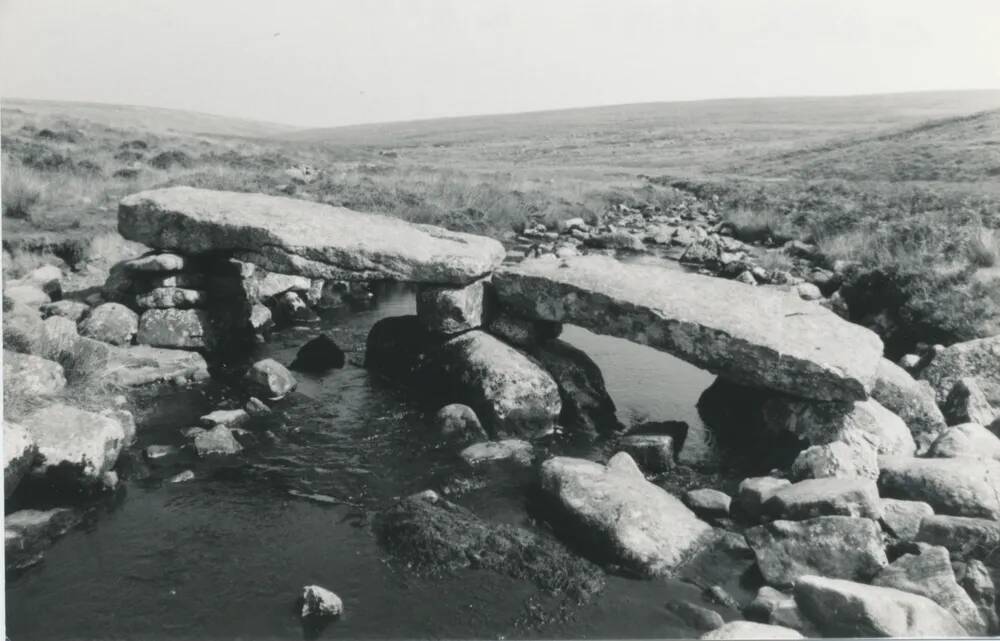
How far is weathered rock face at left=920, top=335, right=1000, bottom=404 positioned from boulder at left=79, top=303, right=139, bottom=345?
29.2ft

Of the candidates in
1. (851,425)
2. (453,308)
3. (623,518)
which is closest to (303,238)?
(453,308)

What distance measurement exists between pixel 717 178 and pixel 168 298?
1058 inches

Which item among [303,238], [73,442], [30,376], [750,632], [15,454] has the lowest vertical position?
[750,632]

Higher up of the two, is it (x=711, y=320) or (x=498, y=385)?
(x=711, y=320)

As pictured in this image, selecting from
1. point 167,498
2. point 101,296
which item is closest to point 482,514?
point 167,498

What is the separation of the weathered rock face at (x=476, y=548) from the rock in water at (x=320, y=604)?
62cm

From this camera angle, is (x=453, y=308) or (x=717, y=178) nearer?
(x=453, y=308)

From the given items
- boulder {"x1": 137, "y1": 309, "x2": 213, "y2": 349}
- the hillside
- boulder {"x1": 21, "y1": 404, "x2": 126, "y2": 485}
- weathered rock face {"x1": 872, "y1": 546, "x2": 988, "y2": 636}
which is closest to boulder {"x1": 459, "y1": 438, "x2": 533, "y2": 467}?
boulder {"x1": 21, "y1": 404, "x2": 126, "y2": 485}

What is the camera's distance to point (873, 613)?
4.04 meters

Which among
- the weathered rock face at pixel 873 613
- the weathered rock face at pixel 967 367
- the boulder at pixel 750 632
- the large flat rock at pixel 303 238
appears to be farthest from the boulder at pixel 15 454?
the weathered rock face at pixel 967 367

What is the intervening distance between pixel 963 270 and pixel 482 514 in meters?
7.83

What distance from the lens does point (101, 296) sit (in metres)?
9.61

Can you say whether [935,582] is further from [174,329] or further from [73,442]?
[174,329]

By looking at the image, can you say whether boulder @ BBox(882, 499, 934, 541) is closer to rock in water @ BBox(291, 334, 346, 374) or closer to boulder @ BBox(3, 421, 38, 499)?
boulder @ BBox(3, 421, 38, 499)
